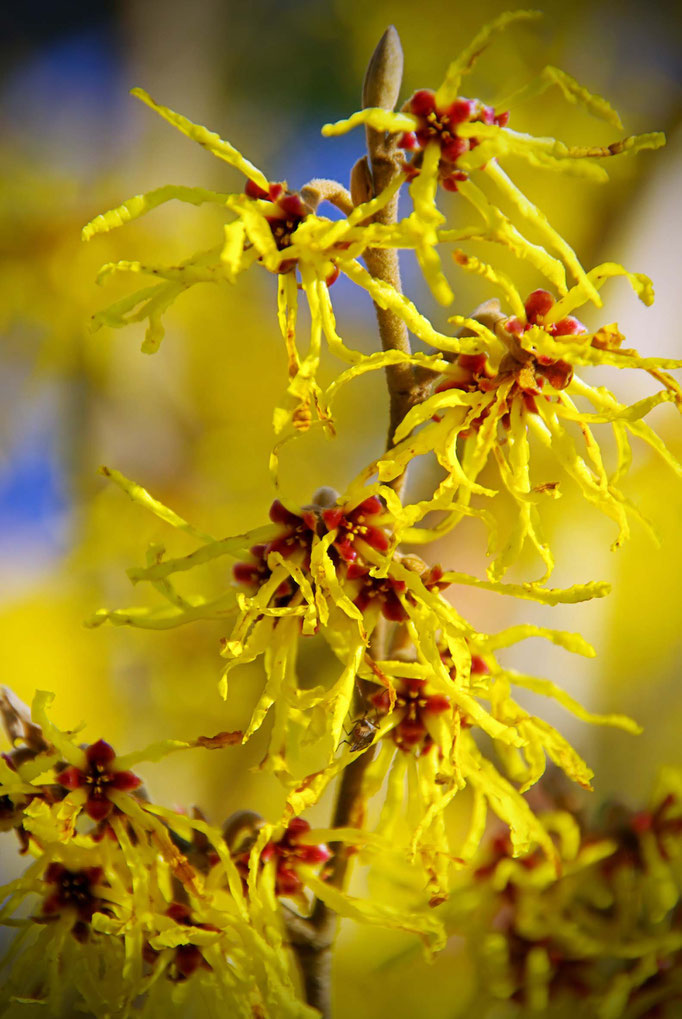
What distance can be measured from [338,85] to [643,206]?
0.40 metres

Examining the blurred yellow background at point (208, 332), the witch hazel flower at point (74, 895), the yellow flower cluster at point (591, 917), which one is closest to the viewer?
the witch hazel flower at point (74, 895)

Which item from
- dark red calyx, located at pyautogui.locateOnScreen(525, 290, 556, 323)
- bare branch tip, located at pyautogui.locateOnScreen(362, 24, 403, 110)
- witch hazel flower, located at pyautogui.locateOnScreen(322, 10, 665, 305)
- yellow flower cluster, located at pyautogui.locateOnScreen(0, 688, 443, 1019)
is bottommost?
yellow flower cluster, located at pyautogui.locateOnScreen(0, 688, 443, 1019)

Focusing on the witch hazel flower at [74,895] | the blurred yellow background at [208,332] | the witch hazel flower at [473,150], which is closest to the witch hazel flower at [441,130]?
the witch hazel flower at [473,150]

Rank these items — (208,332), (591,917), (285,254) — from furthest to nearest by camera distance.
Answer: (208,332)
(591,917)
(285,254)

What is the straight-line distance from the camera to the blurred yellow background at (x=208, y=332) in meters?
0.88

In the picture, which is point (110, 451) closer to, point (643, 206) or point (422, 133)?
point (643, 206)

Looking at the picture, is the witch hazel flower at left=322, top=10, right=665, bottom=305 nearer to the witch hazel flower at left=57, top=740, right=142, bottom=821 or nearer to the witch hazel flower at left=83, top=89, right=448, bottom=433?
the witch hazel flower at left=83, top=89, right=448, bottom=433

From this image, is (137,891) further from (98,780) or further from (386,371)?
(386,371)

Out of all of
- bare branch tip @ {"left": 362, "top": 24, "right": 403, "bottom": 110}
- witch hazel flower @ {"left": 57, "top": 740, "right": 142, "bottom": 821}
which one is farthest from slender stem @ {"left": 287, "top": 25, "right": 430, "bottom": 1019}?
witch hazel flower @ {"left": 57, "top": 740, "right": 142, "bottom": 821}

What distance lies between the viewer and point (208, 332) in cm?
117

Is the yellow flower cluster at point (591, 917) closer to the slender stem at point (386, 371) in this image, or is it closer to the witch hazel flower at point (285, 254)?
the slender stem at point (386, 371)

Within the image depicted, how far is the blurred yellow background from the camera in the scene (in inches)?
34.7

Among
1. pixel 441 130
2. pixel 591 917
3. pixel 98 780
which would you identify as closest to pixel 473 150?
pixel 441 130

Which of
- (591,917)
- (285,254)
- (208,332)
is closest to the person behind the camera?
(285,254)
